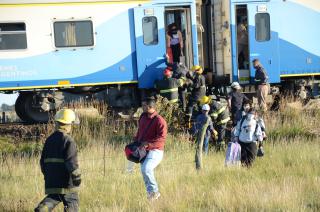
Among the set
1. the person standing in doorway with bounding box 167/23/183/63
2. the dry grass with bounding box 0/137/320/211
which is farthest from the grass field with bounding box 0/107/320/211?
the person standing in doorway with bounding box 167/23/183/63

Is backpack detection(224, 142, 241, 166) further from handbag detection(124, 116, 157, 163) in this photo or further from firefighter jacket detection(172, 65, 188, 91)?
firefighter jacket detection(172, 65, 188, 91)

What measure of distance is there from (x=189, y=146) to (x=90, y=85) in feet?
12.3

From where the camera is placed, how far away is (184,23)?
14.1 meters

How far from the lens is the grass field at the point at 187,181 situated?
7.09 meters

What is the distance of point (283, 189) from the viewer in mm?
7449

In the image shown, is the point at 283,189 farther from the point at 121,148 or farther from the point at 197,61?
the point at 197,61

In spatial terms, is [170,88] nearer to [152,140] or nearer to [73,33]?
[73,33]

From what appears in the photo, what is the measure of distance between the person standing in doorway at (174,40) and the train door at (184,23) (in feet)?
0.52

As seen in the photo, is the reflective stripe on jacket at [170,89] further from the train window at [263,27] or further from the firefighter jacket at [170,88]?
the train window at [263,27]

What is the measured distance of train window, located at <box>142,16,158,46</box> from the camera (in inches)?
531

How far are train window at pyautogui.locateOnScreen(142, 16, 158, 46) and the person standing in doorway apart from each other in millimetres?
463

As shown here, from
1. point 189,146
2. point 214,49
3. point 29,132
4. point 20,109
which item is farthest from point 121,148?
point 214,49

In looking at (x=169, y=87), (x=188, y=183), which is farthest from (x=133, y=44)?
(x=188, y=183)

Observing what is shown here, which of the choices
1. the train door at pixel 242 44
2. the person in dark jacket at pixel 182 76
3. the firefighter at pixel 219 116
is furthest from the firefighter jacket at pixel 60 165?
the train door at pixel 242 44
